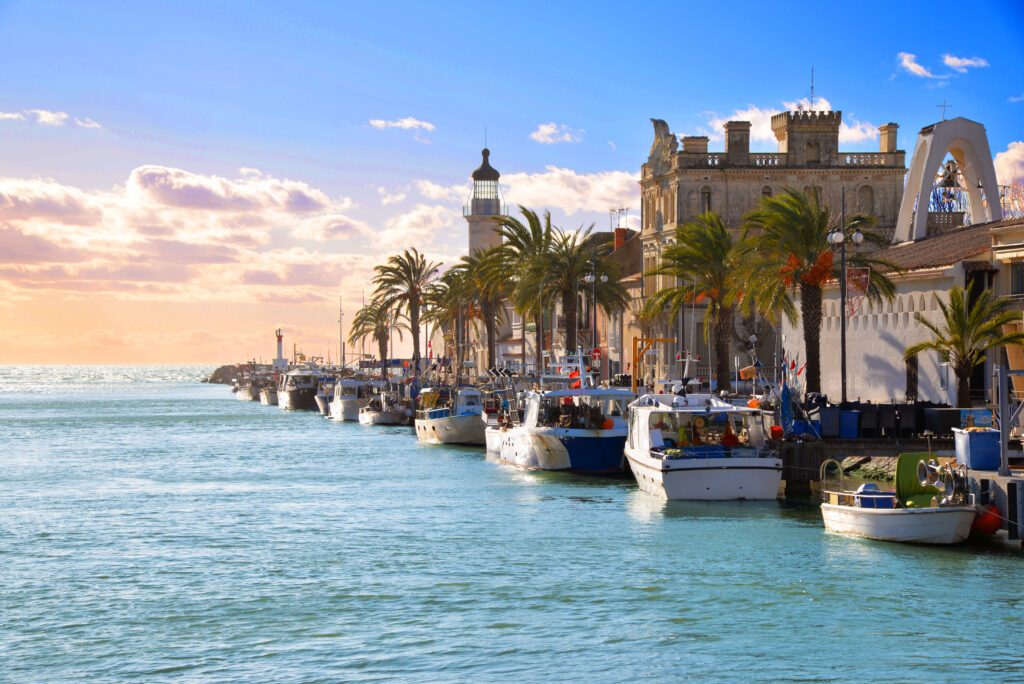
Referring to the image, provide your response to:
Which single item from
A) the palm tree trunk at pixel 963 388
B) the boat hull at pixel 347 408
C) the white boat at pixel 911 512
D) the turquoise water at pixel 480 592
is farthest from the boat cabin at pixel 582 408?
the boat hull at pixel 347 408

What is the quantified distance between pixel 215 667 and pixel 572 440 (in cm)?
2859

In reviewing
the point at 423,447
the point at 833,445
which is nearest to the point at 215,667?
the point at 833,445

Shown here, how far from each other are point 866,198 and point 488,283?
2506 cm

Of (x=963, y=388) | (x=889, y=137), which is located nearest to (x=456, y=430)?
(x=963, y=388)

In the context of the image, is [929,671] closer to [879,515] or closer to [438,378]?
[879,515]

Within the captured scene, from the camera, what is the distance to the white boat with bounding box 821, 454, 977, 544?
97.8 feet

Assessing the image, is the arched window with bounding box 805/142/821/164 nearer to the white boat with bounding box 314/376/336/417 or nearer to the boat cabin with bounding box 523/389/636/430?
the boat cabin with bounding box 523/389/636/430

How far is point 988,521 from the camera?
2977cm

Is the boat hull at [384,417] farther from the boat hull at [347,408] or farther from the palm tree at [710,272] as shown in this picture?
the palm tree at [710,272]

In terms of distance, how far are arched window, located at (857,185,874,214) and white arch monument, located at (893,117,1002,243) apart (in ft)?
56.6

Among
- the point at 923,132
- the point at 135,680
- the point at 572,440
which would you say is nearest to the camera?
the point at 135,680

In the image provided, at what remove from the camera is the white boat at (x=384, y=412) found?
322 ft

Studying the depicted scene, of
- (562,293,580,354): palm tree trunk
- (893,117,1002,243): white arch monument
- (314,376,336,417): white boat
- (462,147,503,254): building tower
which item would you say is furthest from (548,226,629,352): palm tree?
(462,147,503,254): building tower

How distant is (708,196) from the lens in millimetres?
87812
